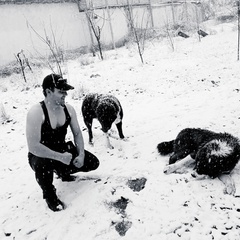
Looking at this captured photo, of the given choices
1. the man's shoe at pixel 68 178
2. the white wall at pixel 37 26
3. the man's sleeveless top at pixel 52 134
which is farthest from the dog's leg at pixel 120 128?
the white wall at pixel 37 26

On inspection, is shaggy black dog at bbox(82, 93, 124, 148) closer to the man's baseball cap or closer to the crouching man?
the crouching man

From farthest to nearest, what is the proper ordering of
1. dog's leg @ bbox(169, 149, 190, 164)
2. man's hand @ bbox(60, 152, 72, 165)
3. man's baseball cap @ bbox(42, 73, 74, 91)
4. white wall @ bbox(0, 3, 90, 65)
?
white wall @ bbox(0, 3, 90, 65) < dog's leg @ bbox(169, 149, 190, 164) < man's hand @ bbox(60, 152, 72, 165) < man's baseball cap @ bbox(42, 73, 74, 91)

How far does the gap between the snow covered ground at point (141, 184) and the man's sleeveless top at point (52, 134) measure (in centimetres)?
67

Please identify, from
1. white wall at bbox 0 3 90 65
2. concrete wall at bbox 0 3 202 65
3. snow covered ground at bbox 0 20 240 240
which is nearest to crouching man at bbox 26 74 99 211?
snow covered ground at bbox 0 20 240 240

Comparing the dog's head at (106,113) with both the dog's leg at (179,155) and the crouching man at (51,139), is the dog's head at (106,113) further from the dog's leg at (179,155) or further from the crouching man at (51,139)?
the dog's leg at (179,155)

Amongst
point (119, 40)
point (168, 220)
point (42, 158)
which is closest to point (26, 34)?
point (119, 40)

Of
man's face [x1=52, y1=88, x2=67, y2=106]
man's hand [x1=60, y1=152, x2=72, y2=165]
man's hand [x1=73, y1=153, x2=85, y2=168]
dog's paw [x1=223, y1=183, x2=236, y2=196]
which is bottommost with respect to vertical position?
dog's paw [x1=223, y1=183, x2=236, y2=196]

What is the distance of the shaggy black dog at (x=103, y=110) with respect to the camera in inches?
150

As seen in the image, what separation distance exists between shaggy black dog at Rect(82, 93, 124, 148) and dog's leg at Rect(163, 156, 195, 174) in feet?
4.24

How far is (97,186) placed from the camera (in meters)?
3.00

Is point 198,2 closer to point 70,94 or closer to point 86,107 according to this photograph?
point 70,94

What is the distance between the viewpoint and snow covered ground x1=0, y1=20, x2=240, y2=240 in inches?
90.7

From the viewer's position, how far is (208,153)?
2719 millimetres

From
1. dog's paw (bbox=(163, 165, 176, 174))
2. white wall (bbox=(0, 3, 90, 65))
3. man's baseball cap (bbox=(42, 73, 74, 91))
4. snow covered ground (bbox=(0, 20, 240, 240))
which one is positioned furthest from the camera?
white wall (bbox=(0, 3, 90, 65))
